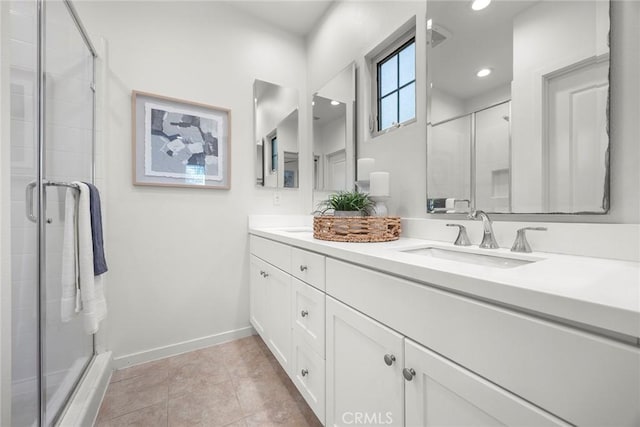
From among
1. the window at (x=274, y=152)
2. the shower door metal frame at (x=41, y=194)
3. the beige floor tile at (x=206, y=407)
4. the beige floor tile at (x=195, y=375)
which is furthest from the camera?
the window at (x=274, y=152)

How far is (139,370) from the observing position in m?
1.57

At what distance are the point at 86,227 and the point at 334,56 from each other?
184cm

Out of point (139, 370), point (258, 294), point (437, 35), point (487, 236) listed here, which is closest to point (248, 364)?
point (258, 294)

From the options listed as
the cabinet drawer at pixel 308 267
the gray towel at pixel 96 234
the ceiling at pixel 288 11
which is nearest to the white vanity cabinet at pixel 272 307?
the cabinet drawer at pixel 308 267

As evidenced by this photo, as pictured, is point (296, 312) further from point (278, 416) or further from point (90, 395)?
point (90, 395)

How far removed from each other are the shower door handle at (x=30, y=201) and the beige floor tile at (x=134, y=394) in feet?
3.23

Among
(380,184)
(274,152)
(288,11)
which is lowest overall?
(380,184)

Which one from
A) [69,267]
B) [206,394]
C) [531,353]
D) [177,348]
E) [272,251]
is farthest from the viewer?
[177,348]

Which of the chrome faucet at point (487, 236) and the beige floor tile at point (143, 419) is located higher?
the chrome faucet at point (487, 236)

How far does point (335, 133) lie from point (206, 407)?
179 centimetres

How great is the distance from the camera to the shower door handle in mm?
931

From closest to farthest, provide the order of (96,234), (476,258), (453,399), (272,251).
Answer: (453,399) < (476,258) < (96,234) < (272,251)

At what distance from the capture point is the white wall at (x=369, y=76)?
4.21 ft

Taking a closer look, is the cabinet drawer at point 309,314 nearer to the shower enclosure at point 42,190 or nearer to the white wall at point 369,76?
the white wall at point 369,76
